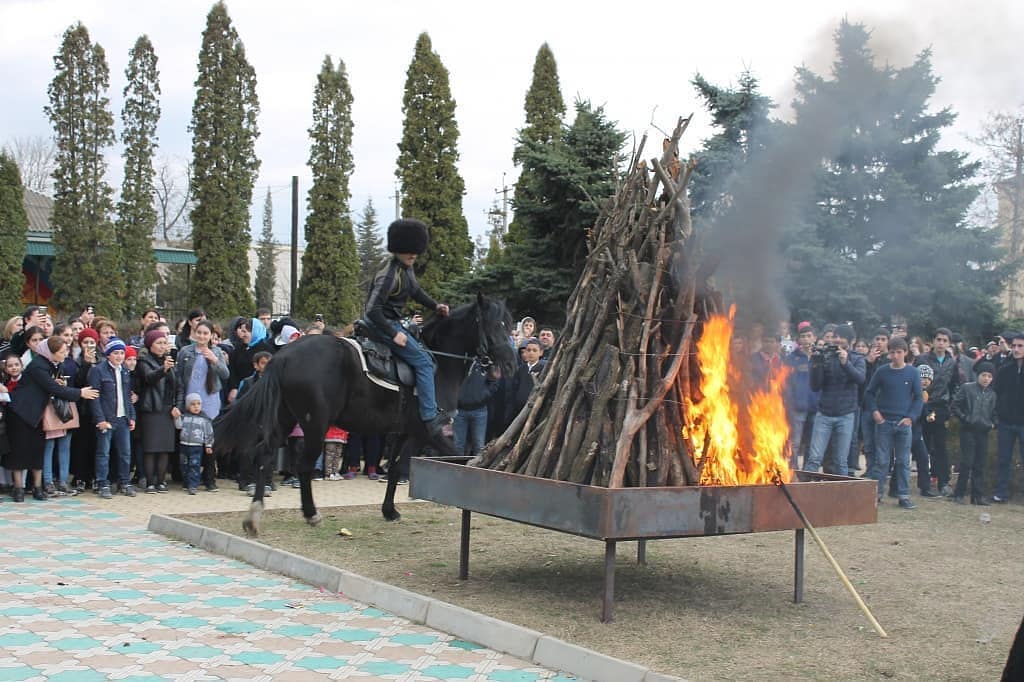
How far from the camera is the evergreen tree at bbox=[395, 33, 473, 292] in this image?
33.3 meters

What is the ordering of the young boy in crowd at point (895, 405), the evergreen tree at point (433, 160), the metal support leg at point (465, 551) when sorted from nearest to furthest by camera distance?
1. the metal support leg at point (465, 551)
2. the young boy in crowd at point (895, 405)
3. the evergreen tree at point (433, 160)

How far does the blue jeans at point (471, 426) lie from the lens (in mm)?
14375

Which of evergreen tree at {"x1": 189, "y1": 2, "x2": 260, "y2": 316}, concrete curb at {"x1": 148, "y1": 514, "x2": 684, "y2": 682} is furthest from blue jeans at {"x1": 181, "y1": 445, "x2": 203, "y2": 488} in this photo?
evergreen tree at {"x1": 189, "y1": 2, "x2": 260, "y2": 316}

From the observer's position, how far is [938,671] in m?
5.87

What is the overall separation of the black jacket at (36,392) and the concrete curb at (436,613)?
3.22 metres

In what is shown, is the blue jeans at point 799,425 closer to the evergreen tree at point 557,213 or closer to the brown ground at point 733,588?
the brown ground at point 733,588

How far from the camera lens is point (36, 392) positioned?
1207 centimetres

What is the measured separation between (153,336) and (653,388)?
8434 mm

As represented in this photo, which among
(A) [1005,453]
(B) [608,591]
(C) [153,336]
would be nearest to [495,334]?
(B) [608,591]

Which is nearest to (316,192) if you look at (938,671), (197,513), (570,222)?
(570,222)

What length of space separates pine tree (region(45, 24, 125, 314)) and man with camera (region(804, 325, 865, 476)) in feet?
71.5

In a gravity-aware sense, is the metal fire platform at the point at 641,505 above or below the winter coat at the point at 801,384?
below

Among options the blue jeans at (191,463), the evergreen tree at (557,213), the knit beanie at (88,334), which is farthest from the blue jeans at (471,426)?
the evergreen tree at (557,213)

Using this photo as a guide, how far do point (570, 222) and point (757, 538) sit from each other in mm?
14668
